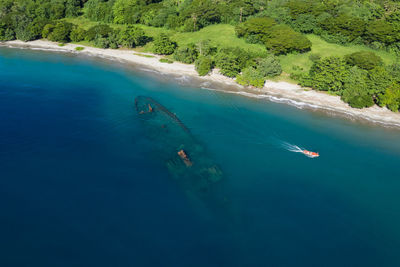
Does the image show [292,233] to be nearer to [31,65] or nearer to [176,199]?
[176,199]

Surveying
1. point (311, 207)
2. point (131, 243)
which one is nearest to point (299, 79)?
point (311, 207)

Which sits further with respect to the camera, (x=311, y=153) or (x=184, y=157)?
(x=311, y=153)

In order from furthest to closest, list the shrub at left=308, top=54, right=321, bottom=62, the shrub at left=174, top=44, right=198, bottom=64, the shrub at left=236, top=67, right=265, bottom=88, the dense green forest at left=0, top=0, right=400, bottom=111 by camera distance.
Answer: the shrub at left=174, top=44, right=198, bottom=64
the shrub at left=308, top=54, right=321, bottom=62
the shrub at left=236, top=67, right=265, bottom=88
the dense green forest at left=0, top=0, right=400, bottom=111

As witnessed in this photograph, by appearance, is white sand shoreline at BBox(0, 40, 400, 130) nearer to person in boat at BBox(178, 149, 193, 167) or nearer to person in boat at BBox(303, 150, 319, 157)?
person in boat at BBox(303, 150, 319, 157)

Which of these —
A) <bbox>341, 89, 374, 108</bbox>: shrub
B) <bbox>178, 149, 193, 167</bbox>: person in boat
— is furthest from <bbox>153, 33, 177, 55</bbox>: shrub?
<bbox>341, 89, 374, 108</bbox>: shrub

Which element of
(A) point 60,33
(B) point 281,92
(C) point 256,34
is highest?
(C) point 256,34

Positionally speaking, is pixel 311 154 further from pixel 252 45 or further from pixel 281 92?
pixel 252 45

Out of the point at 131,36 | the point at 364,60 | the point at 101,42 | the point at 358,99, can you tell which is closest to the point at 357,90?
the point at 358,99
